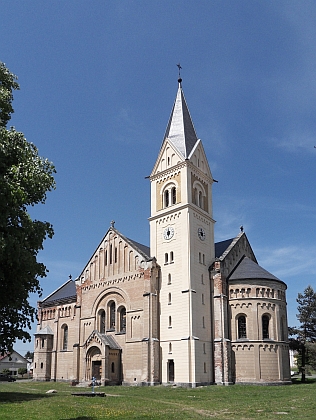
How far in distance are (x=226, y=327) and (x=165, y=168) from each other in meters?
18.6

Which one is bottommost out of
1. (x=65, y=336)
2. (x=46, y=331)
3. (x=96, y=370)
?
(x=96, y=370)

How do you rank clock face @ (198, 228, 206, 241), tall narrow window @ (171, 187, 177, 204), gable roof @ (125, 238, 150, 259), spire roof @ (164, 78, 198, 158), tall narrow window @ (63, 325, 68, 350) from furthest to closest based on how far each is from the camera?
tall narrow window @ (63, 325, 68, 350) < spire roof @ (164, 78, 198, 158) < tall narrow window @ (171, 187, 177, 204) < gable roof @ (125, 238, 150, 259) < clock face @ (198, 228, 206, 241)

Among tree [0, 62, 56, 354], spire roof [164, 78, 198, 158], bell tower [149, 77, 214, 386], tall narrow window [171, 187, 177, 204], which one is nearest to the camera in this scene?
tree [0, 62, 56, 354]

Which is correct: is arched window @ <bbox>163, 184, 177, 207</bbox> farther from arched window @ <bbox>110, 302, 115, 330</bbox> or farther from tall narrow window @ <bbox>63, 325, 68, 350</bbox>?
tall narrow window @ <bbox>63, 325, 68, 350</bbox>

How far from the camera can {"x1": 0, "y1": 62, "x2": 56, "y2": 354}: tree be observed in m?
15.6

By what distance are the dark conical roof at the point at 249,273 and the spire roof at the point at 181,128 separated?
13.5 m

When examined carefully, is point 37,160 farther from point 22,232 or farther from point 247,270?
point 247,270

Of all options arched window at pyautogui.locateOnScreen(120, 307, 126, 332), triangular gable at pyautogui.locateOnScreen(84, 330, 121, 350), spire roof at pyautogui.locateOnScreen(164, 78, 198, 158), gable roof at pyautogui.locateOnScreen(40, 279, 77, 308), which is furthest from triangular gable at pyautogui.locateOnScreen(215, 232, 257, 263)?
gable roof at pyautogui.locateOnScreen(40, 279, 77, 308)

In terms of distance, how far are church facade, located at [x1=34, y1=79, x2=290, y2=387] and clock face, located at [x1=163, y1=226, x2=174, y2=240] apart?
0.11 m

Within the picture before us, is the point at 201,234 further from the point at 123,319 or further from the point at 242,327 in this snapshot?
the point at 123,319

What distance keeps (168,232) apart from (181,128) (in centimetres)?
1299

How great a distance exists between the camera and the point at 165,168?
48.4 meters

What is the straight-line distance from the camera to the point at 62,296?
5688 centimetres

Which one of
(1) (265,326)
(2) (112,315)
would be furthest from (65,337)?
(1) (265,326)
